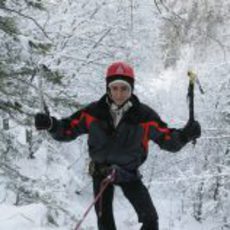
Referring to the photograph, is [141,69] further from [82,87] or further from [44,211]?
[44,211]

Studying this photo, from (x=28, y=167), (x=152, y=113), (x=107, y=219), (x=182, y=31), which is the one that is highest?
(x=182, y=31)

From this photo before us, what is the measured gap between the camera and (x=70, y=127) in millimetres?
4258

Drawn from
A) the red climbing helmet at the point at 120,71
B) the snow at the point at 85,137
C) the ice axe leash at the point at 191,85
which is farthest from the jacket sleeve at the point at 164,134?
the snow at the point at 85,137

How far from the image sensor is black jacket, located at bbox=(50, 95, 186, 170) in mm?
3984

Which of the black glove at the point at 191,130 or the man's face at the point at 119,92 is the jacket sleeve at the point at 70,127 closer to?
the man's face at the point at 119,92

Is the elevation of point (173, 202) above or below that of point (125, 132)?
below

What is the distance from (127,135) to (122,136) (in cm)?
4

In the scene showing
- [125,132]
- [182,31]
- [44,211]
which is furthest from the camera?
[44,211]

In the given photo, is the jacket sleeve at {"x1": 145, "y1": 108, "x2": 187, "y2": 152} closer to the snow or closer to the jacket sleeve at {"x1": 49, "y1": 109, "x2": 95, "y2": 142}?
the jacket sleeve at {"x1": 49, "y1": 109, "x2": 95, "y2": 142}

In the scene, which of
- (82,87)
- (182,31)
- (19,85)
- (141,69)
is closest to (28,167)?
(82,87)

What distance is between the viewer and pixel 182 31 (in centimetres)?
349

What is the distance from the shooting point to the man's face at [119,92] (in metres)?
4.05

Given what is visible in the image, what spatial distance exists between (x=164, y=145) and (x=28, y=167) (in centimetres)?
1243

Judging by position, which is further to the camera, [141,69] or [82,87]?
[141,69]
